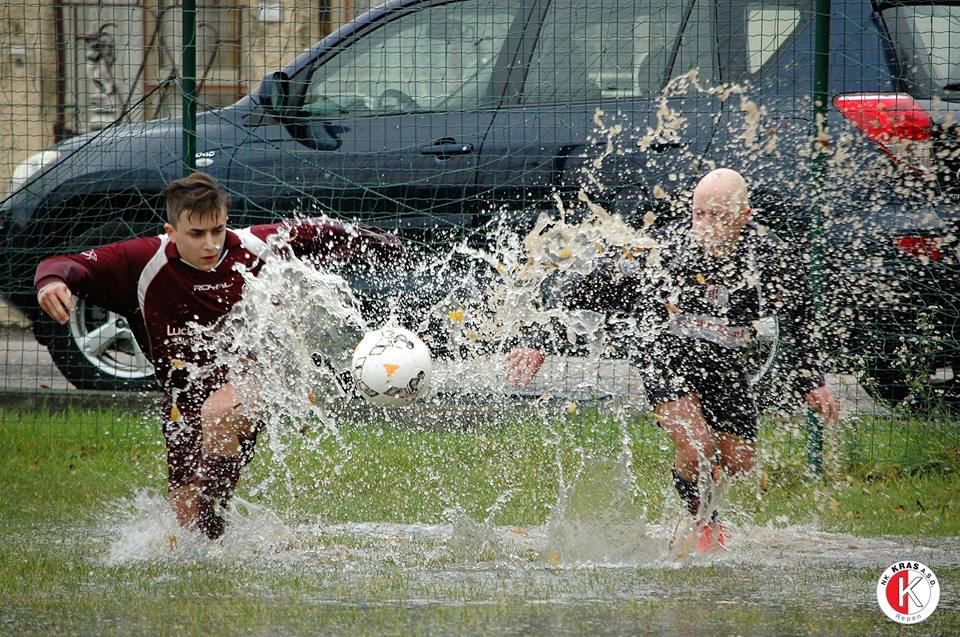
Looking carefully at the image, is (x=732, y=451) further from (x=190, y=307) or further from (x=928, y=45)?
(x=928, y=45)

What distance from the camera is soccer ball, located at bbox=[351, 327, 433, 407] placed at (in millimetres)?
5562

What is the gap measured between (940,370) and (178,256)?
377 cm

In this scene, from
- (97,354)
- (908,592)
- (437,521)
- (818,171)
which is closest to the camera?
(908,592)

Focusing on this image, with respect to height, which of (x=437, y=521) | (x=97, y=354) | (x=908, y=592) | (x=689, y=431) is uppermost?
(x=689, y=431)

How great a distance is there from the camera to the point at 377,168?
25.3 ft

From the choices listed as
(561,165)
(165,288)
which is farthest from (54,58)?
(165,288)

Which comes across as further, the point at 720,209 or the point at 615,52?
the point at 615,52

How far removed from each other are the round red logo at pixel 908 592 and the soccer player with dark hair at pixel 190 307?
2381 mm

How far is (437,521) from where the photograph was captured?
6426mm

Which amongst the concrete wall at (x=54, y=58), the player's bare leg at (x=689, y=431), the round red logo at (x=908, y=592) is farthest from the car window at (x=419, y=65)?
the round red logo at (x=908, y=592)

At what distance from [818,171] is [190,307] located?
3112 millimetres

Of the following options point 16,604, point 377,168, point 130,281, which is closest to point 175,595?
point 16,604

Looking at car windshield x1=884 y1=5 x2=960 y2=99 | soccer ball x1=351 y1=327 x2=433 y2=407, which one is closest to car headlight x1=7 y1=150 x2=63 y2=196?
soccer ball x1=351 y1=327 x2=433 y2=407

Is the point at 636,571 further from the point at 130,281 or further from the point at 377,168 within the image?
the point at 377,168
